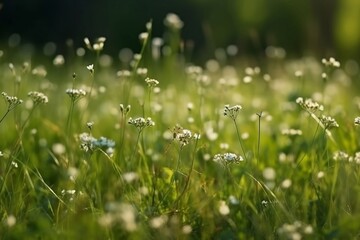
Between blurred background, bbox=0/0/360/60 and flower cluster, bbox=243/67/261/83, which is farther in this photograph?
blurred background, bbox=0/0/360/60

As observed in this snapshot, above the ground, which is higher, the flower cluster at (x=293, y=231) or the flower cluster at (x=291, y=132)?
the flower cluster at (x=291, y=132)

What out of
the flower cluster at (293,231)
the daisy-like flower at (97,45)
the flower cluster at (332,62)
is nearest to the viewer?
the flower cluster at (293,231)

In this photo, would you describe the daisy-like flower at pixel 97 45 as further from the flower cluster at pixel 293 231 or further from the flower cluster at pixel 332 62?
the flower cluster at pixel 293 231

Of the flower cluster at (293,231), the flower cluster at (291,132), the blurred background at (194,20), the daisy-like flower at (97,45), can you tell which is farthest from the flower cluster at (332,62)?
the blurred background at (194,20)

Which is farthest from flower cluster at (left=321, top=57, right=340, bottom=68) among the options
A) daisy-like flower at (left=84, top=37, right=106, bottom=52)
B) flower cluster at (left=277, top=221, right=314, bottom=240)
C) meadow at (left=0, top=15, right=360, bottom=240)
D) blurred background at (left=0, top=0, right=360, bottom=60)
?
blurred background at (left=0, top=0, right=360, bottom=60)

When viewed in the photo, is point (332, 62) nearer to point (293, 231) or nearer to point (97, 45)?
point (97, 45)

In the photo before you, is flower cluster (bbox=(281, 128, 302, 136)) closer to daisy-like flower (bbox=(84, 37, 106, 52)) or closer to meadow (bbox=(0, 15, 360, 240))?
meadow (bbox=(0, 15, 360, 240))

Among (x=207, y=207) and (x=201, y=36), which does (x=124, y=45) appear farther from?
(x=207, y=207)

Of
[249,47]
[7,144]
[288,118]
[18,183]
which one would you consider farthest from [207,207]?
[249,47]
